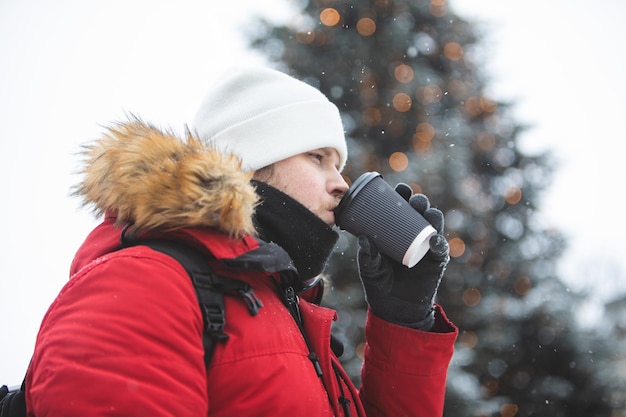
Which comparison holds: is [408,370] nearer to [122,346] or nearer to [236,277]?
[236,277]

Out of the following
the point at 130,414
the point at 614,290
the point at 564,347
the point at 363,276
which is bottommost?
the point at 564,347

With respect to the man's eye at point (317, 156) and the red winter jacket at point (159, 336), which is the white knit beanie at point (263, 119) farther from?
the red winter jacket at point (159, 336)

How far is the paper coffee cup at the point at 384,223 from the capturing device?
1654 mm

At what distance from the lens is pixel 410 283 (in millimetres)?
1788

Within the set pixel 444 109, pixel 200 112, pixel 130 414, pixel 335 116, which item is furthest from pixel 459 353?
pixel 130 414

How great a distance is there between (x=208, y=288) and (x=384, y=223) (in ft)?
2.22

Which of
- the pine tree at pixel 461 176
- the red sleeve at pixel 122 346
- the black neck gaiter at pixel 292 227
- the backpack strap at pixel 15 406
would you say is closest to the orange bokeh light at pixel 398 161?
the pine tree at pixel 461 176

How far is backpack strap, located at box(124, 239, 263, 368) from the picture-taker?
1.13 m

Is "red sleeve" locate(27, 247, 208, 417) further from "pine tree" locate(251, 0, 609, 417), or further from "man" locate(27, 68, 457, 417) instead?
"pine tree" locate(251, 0, 609, 417)

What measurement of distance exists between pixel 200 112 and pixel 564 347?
3.61 meters

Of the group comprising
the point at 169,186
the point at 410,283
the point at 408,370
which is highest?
the point at 169,186

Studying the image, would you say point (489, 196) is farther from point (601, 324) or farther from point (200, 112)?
point (200, 112)

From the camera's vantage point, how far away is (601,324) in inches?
167

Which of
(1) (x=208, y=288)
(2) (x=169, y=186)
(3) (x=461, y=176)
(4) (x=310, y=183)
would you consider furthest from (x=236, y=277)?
(3) (x=461, y=176)
